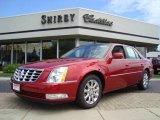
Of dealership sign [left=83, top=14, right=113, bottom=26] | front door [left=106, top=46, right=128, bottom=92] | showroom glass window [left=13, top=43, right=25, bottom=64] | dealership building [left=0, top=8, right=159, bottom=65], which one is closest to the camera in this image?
front door [left=106, top=46, right=128, bottom=92]

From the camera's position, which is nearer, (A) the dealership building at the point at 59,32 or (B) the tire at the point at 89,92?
(B) the tire at the point at 89,92

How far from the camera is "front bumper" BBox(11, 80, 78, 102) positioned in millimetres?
6379

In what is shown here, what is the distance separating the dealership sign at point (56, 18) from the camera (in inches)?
863

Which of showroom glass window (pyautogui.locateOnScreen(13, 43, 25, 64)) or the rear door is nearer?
the rear door

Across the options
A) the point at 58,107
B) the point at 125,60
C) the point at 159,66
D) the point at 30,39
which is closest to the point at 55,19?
the point at 30,39

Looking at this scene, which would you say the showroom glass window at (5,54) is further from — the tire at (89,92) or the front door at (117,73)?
the tire at (89,92)

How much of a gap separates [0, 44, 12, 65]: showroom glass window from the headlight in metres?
21.6

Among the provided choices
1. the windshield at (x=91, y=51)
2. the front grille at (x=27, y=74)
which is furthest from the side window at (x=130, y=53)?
the front grille at (x=27, y=74)

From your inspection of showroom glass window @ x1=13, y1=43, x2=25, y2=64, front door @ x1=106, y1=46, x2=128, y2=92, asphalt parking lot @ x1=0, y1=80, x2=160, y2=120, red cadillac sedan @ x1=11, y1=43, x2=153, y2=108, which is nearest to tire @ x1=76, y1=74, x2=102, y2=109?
red cadillac sedan @ x1=11, y1=43, x2=153, y2=108

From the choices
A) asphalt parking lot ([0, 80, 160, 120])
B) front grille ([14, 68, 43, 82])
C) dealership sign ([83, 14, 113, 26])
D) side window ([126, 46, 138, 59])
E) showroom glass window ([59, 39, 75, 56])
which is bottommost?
asphalt parking lot ([0, 80, 160, 120])

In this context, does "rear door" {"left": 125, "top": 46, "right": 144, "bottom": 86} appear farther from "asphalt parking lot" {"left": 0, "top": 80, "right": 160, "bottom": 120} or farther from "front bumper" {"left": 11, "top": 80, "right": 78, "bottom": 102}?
"front bumper" {"left": 11, "top": 80, "right": 78, "bottom": 102}

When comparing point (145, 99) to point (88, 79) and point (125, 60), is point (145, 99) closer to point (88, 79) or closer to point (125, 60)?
point (125, 60)

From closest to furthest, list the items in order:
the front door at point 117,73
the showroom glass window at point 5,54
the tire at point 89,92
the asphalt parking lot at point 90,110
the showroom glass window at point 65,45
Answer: the asphalt parking lot at point 90,110
the tire at point 89,92
the front door at point 117,73
the showroom glass window at point 65,45
the showroom glass window at point 5,54

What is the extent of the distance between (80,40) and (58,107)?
16.5 metres
